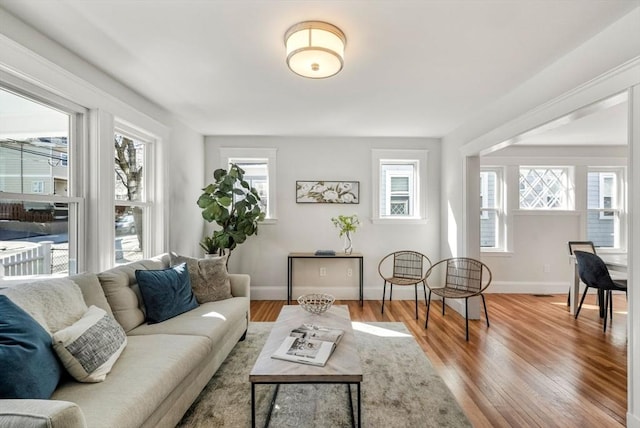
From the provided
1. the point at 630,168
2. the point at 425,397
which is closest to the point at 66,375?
the point at 425,397

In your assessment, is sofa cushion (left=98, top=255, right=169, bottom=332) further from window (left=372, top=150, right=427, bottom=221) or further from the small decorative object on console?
window (left=372, top=150, right=427, bottom=221)

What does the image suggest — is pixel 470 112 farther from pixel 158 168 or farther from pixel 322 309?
pixel 158 168

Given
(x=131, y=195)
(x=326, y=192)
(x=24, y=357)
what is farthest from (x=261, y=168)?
(x=24, y=357)

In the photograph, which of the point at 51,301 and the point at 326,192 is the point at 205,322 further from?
the point at 326,192

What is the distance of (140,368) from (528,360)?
3010 mm

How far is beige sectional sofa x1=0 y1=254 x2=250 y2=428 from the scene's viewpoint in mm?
981

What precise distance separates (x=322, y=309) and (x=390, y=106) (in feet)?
7.29

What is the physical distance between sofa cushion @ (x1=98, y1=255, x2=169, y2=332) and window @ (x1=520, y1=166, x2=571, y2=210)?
17.9 ft

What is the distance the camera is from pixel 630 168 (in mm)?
1767

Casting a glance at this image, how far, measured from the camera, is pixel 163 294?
230 centimetres

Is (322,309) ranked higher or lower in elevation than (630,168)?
lower

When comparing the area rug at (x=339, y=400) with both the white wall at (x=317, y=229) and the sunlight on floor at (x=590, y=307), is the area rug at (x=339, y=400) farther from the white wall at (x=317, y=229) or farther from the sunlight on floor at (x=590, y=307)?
the sunlight on floor at (x=590, y=307)

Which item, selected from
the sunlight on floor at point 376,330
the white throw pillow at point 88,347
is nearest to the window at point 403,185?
the sunlight on floor at point 376,330

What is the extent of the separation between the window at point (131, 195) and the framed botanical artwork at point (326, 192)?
6.64 ft
